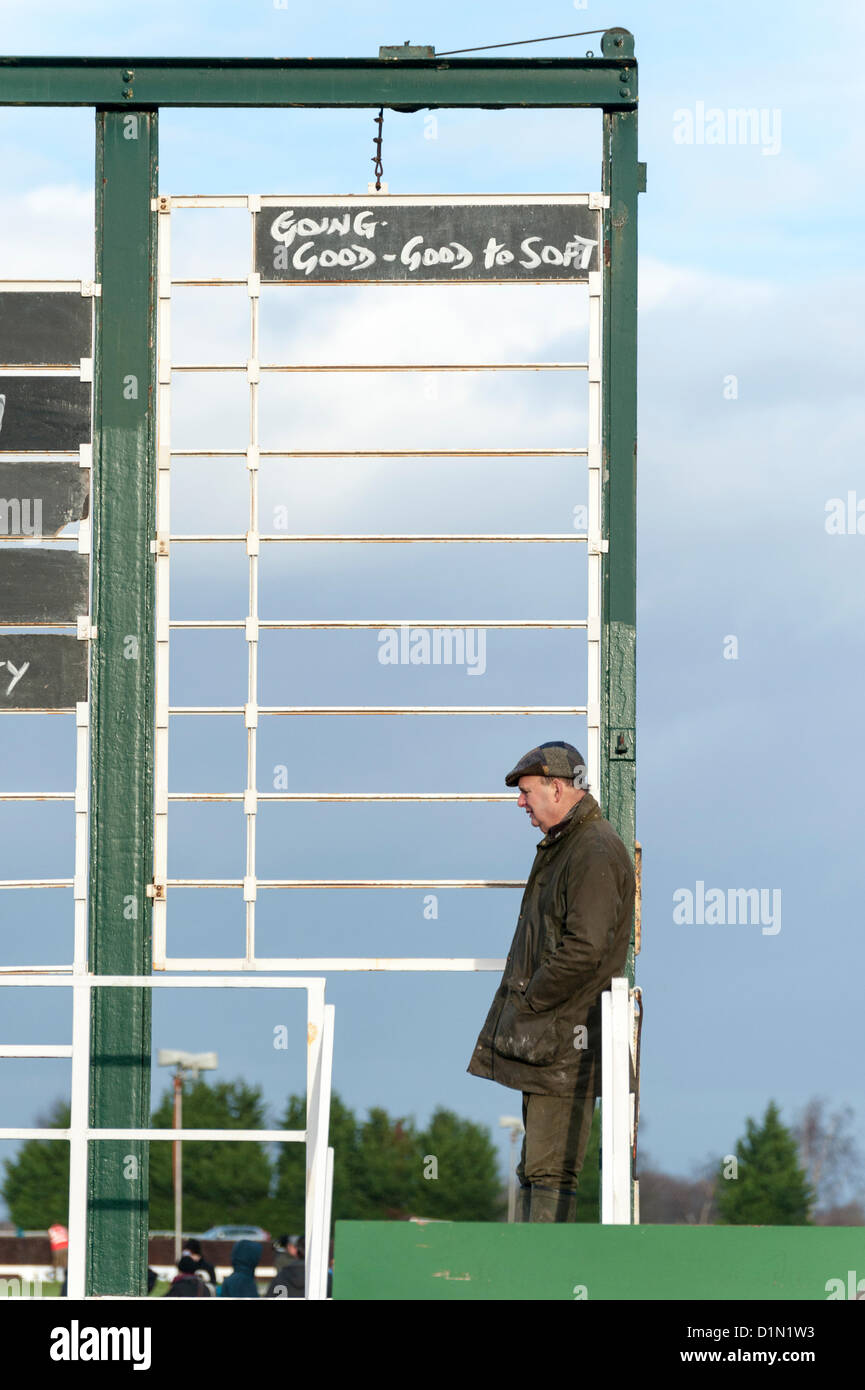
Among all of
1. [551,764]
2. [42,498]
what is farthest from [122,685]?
[551,764]

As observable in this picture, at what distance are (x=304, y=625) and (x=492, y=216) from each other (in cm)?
212

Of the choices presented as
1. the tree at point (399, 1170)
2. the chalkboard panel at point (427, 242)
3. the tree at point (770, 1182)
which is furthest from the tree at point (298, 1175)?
the chalkboard panel at point (427, 242)

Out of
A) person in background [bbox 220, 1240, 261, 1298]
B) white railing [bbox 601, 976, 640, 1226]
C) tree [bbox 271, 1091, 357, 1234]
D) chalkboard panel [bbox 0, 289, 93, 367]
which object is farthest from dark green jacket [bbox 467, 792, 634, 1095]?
tree [bbox 271, 1091, 357, 1234]

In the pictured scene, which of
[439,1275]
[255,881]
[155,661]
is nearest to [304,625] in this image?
[155,661]

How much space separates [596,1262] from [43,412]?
4887mm

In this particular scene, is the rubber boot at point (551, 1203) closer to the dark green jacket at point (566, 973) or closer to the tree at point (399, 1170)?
the dark green jacket at point (566, 973)

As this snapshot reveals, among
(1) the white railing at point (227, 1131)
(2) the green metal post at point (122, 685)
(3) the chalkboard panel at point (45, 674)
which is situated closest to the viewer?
(1) the white railing at point (227, 1131)

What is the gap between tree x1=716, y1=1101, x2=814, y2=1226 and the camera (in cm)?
6562

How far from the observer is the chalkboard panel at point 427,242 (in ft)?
25.8

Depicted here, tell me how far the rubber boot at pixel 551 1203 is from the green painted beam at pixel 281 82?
4891 millimetres

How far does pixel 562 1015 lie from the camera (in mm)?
6633

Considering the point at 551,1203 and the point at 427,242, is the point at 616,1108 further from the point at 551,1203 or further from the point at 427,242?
the point at 427,242

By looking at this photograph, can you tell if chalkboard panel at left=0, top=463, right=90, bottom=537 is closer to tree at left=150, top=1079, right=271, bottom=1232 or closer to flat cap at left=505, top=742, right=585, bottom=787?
flat cap at left=505, top=742, right=585, bottom=787
